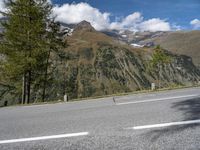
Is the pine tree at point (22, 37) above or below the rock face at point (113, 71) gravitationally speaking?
below

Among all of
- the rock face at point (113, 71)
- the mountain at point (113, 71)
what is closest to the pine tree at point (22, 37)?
the rock face at point (113, 71)

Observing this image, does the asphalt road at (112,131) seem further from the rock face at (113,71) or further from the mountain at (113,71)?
the mountain at (113,71)

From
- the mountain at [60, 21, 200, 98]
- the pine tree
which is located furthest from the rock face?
the pine tree

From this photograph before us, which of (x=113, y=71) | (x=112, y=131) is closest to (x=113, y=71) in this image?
(x=113, y=71)

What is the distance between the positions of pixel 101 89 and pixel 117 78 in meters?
27.2

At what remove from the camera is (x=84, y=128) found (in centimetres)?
550

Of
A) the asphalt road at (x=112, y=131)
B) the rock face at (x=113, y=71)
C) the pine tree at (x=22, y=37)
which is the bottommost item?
the asphalt road at (x=112, y=131)

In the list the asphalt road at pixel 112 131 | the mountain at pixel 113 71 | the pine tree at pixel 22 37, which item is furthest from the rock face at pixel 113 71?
the asphalt road at pixel 112 131

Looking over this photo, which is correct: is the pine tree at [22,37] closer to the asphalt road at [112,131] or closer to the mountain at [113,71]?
the asphalt road at [112,131]

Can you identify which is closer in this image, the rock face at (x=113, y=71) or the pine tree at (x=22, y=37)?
the pine tree at (x=22, y=37)

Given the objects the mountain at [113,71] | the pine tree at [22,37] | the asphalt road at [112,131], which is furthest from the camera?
the mountain at [113,71]

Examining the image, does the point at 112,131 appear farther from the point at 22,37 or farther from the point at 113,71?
the point at 113,71

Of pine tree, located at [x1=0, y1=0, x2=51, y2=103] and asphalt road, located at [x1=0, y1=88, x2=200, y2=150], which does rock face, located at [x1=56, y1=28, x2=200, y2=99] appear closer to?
pine tree, located at [x1=0, y1=0, x2=51, y2=103]

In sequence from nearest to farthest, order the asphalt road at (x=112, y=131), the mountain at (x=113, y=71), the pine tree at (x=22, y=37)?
the asphalt road at (x=112, y=131), the pine tree at (x=22, y=37), the mountain at (x=113, y=71)
